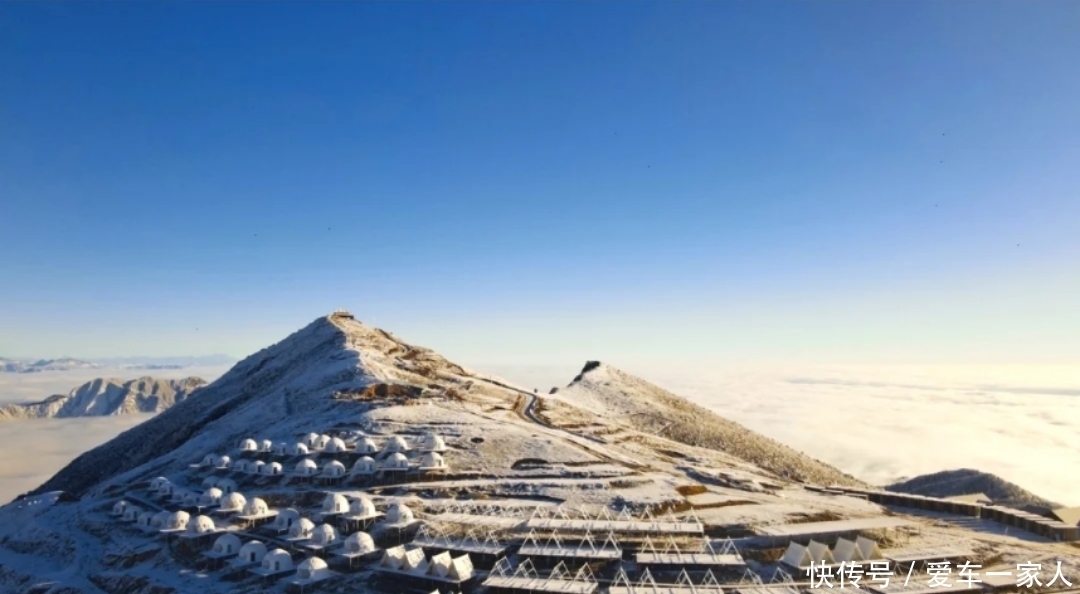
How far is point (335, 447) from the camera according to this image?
69.2 metres

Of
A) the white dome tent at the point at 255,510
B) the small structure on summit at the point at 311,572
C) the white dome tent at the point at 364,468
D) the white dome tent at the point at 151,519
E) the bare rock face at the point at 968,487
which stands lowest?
the bare rock face at the point at 968,487

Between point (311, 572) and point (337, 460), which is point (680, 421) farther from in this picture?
point (311, 572)

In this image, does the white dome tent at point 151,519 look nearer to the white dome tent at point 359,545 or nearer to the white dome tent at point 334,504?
the white dome tent at point 334,504

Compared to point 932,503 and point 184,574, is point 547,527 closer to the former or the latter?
point 184,574

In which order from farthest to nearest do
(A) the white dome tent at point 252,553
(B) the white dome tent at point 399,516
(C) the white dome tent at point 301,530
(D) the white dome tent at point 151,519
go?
(D) the white dome tent at point 151,519 → (B) the white dome tent at point 399,516 → (C) the white dome tent at point 301,530 → (A) the white dome tent at point 252,553

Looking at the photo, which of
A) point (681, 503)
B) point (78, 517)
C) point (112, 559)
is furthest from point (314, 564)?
point (78, 517)

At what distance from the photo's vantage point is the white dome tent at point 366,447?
68.7 meters

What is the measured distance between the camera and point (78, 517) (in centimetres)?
6544

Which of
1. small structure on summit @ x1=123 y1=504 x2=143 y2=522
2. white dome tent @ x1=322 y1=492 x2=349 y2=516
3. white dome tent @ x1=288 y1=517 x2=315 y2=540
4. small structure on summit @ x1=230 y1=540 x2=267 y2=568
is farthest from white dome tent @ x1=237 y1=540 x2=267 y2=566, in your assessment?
small structure on summit @ x1=123 y1=504 x2=143 y2=522

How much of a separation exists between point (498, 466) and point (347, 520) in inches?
717

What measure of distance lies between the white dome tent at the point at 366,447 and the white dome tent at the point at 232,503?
12693 millimetres

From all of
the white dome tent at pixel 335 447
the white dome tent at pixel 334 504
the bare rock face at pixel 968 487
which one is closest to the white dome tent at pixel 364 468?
the white dome tent at pixel 335 447

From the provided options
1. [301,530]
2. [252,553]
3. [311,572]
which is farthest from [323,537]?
[311,572]

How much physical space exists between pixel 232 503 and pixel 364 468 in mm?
12431
